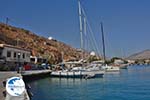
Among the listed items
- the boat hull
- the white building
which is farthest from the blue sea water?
the white building

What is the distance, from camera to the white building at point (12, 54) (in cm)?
5609

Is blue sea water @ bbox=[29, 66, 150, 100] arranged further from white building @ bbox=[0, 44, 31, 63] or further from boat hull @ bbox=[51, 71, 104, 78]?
white building @ bbox=[0, 44, 31, 63]

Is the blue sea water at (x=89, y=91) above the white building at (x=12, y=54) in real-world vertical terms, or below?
below

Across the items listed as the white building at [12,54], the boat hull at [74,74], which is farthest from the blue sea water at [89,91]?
the white building at [12,54]

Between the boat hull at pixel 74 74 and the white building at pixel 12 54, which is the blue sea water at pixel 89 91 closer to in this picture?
the boat hull at pixel 74 74

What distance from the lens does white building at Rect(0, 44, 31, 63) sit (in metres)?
56.1

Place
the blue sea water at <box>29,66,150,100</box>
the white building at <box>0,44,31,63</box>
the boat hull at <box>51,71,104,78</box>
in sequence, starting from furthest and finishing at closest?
the boat hull at <box>51,71,104,78</box> → the white building at <box>0,44,31,63</box> → the blue sea water at <box>29,66,150,100</box>

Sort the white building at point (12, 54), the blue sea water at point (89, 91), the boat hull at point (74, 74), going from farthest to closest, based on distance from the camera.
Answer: the boat hull at point (74, 74) → the white building at point (12, 54) → the blue sea water at point (89, 91)

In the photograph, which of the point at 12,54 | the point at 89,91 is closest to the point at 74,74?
the point at 12,54

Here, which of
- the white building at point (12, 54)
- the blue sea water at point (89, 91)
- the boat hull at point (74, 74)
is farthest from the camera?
the boat hull at point (74, 74)

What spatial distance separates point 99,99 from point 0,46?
104 ft

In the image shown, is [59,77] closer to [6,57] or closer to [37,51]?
[6,57]

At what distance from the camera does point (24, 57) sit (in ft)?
221

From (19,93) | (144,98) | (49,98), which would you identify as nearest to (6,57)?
(49,98)
